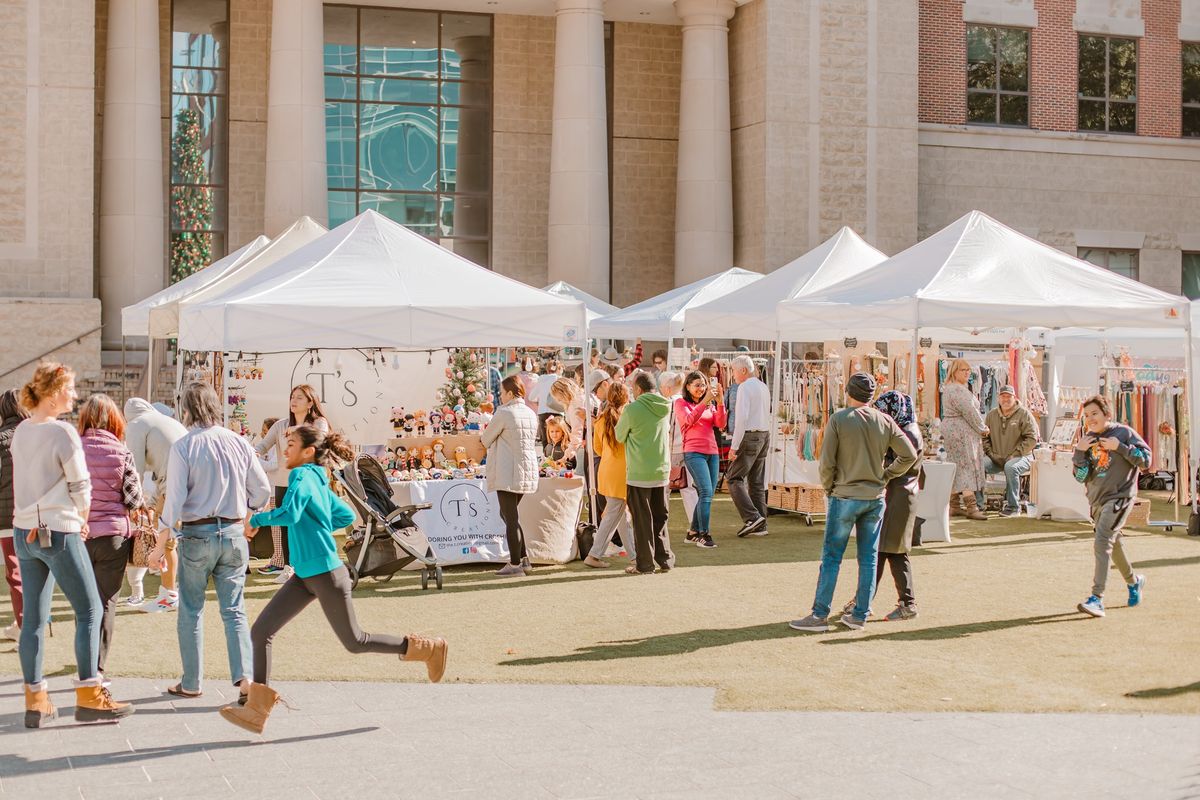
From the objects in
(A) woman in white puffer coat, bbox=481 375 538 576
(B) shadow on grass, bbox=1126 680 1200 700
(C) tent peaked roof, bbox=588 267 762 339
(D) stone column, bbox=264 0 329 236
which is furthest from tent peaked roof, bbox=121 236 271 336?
(B) shadow on grass, bbox=1126 680 1200 700

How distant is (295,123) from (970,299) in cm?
1666

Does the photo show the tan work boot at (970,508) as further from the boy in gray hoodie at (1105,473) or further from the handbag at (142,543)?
the handbag at (142,543)

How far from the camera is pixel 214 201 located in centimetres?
3216

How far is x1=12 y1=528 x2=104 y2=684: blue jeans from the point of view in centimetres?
794

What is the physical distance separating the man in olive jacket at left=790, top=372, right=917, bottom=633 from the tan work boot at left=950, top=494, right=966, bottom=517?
25.9 ft

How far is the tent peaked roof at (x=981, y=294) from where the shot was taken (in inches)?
623

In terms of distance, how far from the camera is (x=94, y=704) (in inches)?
313

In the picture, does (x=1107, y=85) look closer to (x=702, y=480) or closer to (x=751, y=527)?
(x=751, y=527)

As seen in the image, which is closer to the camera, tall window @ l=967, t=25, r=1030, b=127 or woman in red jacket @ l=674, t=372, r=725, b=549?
woman in red jacket @ l=674, t=372, r=725, b=549

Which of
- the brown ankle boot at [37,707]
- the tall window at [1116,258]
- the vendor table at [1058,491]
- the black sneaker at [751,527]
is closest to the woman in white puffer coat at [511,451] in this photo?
the black sneaker at [751,527]

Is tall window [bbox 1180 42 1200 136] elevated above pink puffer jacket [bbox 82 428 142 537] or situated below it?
above

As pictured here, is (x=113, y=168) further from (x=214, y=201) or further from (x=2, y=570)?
(x=2, y=570)

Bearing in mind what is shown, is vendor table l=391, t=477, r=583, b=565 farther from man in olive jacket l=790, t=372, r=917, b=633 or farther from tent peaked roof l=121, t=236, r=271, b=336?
tent peaked roof l=121, t=236, r=271, b=336

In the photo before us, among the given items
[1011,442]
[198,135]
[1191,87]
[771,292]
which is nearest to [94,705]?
[1011,442]
